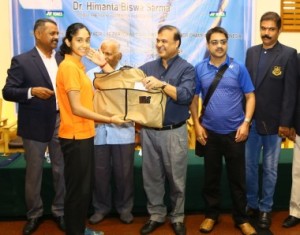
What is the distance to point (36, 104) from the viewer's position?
2803 mm

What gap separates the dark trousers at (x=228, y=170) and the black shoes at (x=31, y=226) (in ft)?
4.37

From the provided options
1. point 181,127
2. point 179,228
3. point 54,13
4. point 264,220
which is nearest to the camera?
point 181,127

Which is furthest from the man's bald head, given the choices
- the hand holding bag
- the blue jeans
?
the blue jeans

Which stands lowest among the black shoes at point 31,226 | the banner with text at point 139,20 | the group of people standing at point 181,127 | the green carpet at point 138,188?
the black shoes at point 31,226

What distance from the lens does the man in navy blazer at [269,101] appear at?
110 inches

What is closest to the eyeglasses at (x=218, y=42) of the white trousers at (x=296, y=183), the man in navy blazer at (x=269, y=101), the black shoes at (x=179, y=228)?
the man in navy blazer at (x=269, y=101)

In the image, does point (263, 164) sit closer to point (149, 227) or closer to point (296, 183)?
point (296, 183)

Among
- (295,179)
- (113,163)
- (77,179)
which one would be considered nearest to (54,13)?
(113,163)

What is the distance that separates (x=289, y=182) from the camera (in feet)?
10.8

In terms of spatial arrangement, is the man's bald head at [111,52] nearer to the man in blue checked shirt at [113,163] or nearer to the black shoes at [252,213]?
the man in blue checked shirt at [113,163]

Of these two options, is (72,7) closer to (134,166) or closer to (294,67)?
(134,166)

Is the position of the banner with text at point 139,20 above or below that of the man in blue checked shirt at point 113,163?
above

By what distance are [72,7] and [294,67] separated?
128 inches

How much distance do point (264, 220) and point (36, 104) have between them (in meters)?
1.97
